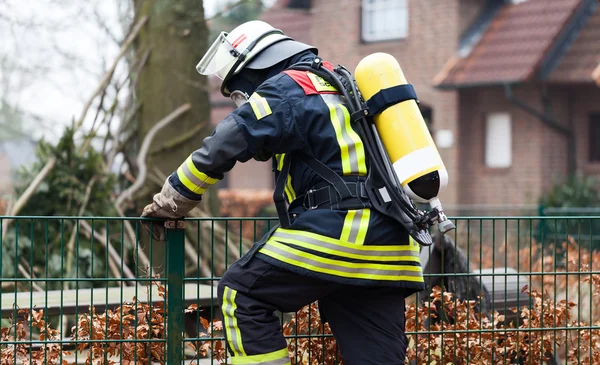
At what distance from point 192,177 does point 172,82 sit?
493 cm

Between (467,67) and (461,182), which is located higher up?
(467,67)

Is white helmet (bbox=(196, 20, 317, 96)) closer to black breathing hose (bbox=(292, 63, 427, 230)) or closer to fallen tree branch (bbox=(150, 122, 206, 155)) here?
black breathing hose (bbox=(292, 63, 427, 230))

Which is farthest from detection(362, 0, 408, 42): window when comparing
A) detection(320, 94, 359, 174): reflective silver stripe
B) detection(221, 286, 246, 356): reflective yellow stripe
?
detection(221, 286, 246, 356): reflective yellow stripe

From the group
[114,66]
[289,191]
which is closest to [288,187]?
[289,191]

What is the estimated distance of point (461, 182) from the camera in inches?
747

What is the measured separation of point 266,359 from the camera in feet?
11.7

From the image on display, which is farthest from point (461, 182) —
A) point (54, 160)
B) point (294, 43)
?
point (294, 43)

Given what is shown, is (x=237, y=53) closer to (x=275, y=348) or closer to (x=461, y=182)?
(x=275, y=348)

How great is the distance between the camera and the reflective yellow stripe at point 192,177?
142 inches

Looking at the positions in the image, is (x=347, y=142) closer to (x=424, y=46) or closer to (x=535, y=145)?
(x=535, y=145)

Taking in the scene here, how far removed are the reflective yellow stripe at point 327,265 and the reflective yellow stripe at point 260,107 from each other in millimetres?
488

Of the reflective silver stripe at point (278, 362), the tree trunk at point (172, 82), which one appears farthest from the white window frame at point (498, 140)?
the reflective silver stripe at point (278, 362)

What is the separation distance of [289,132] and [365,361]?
933 millimetres

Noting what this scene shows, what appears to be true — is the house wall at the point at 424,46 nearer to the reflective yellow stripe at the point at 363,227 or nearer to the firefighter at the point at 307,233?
the firefighter at the point at 307,233
